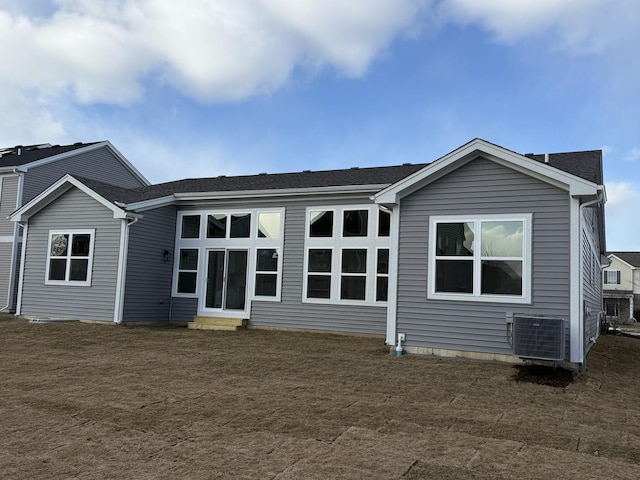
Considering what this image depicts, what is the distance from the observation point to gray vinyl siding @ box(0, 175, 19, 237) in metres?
17.2

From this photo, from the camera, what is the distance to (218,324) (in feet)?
41.9

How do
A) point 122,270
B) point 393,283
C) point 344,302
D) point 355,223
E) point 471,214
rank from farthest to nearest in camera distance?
point 122,270
point 355,223
point 344,302
point 393,283
point 471,214

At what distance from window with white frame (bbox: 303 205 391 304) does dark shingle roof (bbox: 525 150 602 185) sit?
149 inches

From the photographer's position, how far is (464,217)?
8.77m

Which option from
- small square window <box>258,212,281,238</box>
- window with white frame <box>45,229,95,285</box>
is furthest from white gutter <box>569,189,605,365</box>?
window with white frame <box>45,229,95,285</box>

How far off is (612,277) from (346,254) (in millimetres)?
44451

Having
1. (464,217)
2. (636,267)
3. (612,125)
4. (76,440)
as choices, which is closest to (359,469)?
(76,440)

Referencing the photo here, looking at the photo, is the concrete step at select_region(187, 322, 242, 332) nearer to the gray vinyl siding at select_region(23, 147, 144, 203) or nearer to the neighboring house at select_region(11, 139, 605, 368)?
the neighboring house at select_region(11, 139, 605, 368)

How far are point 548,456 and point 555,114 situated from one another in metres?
11.2

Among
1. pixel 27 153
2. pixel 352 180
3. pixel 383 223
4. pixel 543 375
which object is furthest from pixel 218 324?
pixel 27 153

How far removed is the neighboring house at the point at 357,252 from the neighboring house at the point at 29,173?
3538 mm

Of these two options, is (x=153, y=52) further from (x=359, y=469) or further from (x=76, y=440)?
(x=359, y=469)

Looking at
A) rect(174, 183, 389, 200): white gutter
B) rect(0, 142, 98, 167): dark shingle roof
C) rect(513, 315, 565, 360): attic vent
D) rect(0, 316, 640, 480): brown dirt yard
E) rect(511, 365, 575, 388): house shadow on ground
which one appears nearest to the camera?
Result: rect(0, 316, 640, 480): brown dirt yard

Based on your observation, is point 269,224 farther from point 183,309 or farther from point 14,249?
point 14,249
